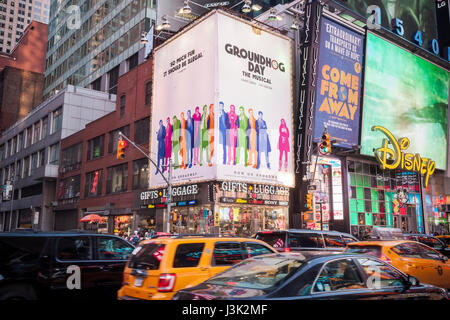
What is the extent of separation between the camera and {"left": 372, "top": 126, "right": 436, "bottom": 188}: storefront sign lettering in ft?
127

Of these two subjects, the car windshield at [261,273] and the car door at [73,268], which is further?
the car door at [73,268]

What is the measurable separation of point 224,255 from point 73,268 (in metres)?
3.41

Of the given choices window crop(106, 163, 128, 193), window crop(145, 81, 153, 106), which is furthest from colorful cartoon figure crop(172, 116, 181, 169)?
window crop(106, 163, 128, 193)

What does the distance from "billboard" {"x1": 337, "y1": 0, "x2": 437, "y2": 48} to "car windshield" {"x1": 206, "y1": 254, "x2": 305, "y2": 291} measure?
3669 centimetres

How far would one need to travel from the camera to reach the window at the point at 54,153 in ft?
192

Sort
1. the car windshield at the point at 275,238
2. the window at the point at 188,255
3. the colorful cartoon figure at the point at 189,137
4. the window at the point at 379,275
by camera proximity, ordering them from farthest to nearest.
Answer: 1. the colorful cartoon figure at the point at 189,137
2. the car windshield at the point at 275,238
3. the window at the point at 188,255
4. the window at the point at 379,275

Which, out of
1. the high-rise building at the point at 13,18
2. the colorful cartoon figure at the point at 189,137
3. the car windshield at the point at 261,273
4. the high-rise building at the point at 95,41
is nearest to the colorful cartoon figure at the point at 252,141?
the colorful cartoon figure at the point at 189,137

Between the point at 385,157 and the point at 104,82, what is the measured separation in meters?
44.7

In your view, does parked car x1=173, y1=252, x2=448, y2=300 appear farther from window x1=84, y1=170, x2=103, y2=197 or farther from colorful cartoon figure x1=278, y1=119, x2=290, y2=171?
window x1=84, y1=170, x2=103, y2=197

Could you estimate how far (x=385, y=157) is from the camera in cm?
3897

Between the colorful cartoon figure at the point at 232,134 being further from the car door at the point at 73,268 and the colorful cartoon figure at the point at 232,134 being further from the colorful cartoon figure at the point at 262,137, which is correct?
the car door at the point at 73,268

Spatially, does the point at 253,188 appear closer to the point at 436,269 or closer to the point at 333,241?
the point at 333,241

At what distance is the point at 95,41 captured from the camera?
68.9 m

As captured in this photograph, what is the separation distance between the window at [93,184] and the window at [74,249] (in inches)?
1495
